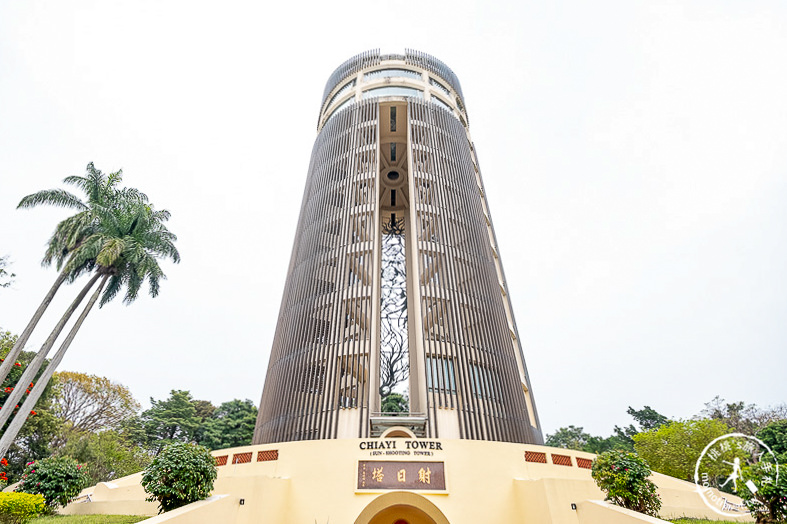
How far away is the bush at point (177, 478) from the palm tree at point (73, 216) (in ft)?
37.6

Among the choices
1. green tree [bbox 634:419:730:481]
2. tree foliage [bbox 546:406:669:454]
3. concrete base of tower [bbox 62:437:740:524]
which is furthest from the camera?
tree foliage [bbox 546:406:669:454]

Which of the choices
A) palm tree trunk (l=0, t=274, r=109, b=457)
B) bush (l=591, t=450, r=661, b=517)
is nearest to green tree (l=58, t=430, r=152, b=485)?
palm tree trunk (l=0, t=274, r=109, b=457)

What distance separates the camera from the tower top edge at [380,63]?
30.8m

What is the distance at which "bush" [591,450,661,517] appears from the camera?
31.8 ft

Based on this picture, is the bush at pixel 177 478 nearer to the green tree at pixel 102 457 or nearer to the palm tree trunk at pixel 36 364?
the palm tree trunk at pixel 36 364

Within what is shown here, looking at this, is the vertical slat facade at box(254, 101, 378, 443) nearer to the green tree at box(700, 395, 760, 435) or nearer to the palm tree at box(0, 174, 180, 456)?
the palm tree at box(0, 174, 180, 456)

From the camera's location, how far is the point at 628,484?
9734 mm

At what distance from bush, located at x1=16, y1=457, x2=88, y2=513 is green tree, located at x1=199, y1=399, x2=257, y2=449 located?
85.6 feet

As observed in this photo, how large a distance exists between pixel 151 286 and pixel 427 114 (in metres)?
19.9

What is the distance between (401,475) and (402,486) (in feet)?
0.93

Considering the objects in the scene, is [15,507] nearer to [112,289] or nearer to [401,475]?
[401,475]

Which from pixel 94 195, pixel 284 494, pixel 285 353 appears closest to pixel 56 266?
pixel 94 195

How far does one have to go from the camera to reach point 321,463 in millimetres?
11766

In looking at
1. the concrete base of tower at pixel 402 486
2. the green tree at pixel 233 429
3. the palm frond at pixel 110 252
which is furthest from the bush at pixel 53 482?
the green tree at pixel 233 429
